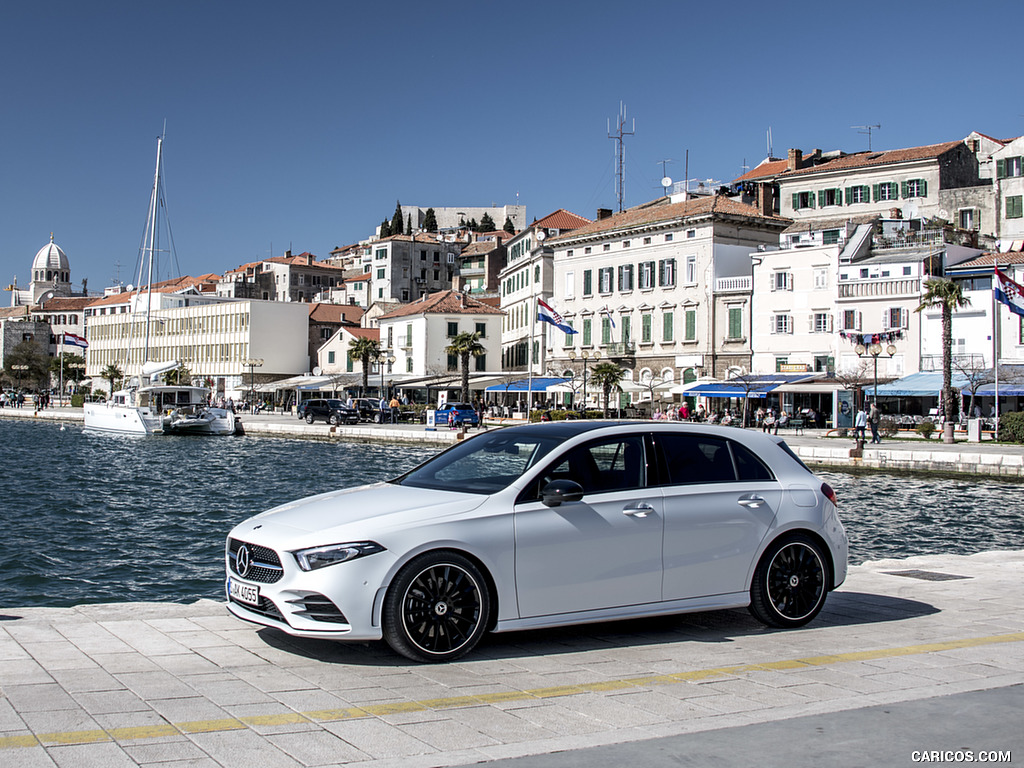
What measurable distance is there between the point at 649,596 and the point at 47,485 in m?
28.7

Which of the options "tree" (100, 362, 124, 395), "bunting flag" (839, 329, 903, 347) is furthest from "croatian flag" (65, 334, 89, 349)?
"bunting flag" (839, 329, 903, 347)

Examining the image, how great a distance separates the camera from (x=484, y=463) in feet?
24.4

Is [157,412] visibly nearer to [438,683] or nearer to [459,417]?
[459,417]

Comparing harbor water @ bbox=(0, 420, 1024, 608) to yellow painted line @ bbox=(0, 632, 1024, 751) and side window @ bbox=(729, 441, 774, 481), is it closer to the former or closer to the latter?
side window @ bbox=(729, 441, 774, 481)

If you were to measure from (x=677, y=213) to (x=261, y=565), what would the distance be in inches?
2354

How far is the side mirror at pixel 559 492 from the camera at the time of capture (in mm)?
6782

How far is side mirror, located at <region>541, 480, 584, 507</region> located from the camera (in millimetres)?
6782

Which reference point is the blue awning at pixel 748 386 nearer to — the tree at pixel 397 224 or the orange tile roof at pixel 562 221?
the orange tile roof at pixel 562 221

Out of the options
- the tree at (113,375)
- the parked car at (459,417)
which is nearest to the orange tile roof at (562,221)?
the parked car at (459,417)

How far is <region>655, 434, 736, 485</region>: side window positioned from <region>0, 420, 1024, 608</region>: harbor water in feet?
26.7

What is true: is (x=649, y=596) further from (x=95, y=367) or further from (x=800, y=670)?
(x=95, y=367)

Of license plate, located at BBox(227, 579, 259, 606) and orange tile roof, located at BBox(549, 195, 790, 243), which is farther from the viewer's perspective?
orange tile roof, located at BBox(549, 195, 790, 243)

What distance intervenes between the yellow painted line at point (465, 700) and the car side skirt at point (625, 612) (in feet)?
2.46

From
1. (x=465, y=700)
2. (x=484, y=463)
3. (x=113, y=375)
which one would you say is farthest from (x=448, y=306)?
(x=465, y=700)
